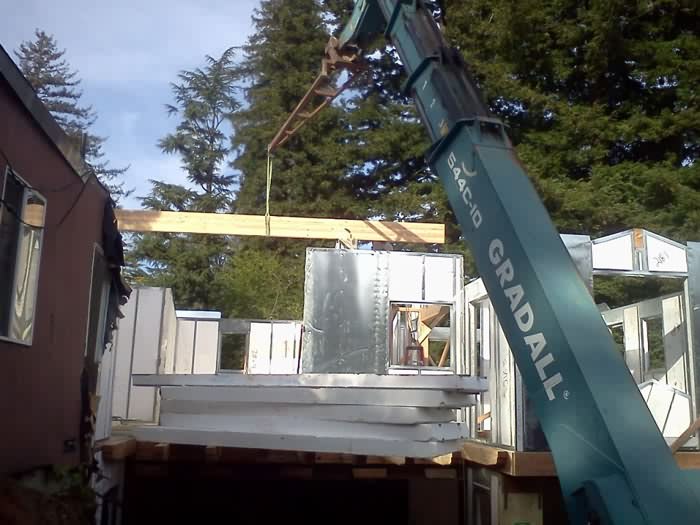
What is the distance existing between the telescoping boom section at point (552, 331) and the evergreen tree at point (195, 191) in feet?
73.8

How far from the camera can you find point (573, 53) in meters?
21.1

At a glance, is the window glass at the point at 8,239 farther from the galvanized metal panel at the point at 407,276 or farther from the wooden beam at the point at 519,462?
the galvanized metal panel at the point at 407,276

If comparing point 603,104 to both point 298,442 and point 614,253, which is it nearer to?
point 614,253

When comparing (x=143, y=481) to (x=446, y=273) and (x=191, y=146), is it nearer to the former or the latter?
(x=446, y=273)

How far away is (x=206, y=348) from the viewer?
13.9 metres

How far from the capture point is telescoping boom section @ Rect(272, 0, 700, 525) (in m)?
3.57

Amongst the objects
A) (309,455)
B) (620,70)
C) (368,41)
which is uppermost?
(620,70)

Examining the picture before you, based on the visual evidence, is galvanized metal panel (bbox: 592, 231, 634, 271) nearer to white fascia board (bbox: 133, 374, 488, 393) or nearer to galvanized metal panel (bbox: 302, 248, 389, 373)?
white fascia board (bbox: 133, 374, 488, 393)

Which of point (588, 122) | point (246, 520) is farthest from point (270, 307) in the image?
point (246, 520)

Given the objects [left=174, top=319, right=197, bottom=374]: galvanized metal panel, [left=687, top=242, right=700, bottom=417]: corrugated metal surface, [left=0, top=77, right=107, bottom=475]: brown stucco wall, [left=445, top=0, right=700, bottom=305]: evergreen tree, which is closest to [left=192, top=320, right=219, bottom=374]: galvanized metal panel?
[left=174, top=319, right=197, bottom=374]: galvanized metal panel

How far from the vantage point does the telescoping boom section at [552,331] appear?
3572 millimetres

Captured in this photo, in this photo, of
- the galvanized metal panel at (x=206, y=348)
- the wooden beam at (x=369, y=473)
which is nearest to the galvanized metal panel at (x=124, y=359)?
the galvanized metal panel at (x=206, y=348)

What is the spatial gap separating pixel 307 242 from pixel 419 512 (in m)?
15.6

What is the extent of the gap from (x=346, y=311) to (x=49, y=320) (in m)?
5.39
